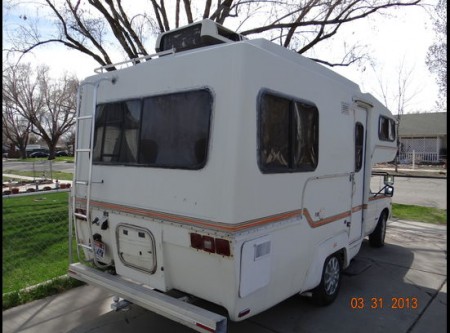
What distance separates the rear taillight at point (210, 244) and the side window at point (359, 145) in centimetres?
274

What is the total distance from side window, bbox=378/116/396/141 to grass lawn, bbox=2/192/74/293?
17.1 feet

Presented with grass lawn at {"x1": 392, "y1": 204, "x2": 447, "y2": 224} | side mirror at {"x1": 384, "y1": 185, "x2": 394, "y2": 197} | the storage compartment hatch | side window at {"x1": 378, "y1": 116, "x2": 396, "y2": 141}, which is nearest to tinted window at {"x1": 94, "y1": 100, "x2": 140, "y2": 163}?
the storage compartment hatch

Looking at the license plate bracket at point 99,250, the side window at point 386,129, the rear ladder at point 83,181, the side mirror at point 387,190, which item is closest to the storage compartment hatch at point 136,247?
the license plate bracket at point 99,250

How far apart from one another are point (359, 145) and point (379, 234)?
253 cm

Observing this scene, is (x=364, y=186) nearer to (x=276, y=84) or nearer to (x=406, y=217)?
(x=276, y=84)

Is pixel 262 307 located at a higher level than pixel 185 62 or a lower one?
lower

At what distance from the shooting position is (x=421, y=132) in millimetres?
36094

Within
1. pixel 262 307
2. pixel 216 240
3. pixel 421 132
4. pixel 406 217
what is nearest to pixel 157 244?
pixel 216 240

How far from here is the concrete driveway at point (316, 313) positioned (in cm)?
388

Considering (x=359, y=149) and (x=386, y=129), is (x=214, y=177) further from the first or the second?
(x=386, y=129)

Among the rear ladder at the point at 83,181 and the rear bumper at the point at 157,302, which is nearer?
the rear bumper at the point at 157,302

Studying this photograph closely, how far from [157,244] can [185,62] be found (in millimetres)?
1702

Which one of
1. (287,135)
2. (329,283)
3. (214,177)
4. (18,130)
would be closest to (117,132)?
(214,177)

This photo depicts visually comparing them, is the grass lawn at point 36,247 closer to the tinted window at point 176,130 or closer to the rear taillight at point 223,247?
the tinted window at point 176,130
